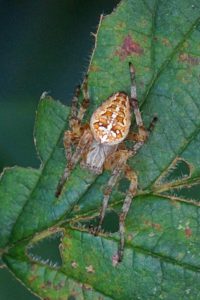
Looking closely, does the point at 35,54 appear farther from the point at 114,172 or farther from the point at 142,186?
the point at 142,186

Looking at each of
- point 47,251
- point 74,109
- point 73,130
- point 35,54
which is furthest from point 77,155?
point 35,54

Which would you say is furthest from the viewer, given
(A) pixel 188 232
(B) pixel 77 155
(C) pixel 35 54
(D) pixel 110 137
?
(C) pixel 35 54

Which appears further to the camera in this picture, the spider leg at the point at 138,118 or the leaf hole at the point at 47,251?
the leaf hole at the point at 47,251

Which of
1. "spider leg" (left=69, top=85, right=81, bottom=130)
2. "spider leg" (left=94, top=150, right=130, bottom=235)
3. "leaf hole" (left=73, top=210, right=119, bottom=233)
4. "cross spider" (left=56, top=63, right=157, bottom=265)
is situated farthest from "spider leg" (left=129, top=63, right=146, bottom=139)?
"leaf hole" (left=73, top=210, right=119, bottom=233)

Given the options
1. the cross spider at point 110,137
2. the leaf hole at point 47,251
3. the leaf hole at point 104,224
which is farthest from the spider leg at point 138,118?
the leaf hole at point 47,251

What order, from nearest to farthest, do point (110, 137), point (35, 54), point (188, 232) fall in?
point (188, 232) → point (110, 137) → point (35, 54)

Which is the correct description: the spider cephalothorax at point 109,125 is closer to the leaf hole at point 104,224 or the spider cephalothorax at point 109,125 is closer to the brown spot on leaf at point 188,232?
the leaf hole at point 104,224
